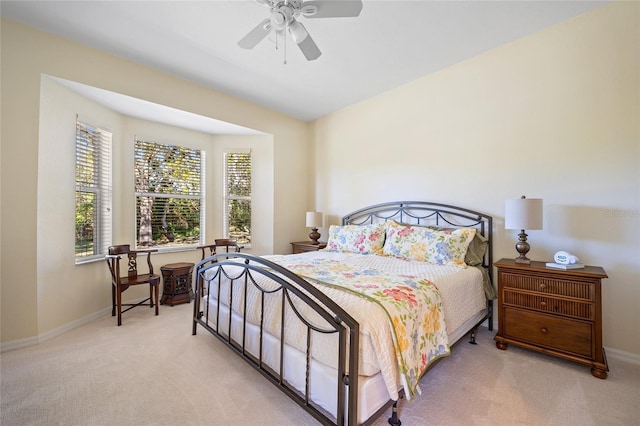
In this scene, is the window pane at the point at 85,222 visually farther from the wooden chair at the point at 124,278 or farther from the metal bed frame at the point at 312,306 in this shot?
the metal bed frame at the point at 312,306

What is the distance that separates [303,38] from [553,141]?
247 centimetres

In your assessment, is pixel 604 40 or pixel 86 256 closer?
pixel 604 40

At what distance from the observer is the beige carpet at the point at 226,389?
1620 millimetres

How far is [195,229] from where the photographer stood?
14.5 ft

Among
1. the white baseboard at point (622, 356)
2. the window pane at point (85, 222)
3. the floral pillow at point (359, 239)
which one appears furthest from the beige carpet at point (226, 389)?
the floral pillow at point (359, 239)

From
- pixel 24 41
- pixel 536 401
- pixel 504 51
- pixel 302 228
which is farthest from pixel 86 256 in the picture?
pixel 504 51

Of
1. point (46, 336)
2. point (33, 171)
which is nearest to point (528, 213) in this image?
point (33, 171)

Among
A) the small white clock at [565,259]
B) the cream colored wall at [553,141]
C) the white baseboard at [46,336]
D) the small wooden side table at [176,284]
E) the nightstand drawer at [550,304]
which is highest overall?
the cream colored wall at [553,141]

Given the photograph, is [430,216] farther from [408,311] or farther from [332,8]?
[332,8]

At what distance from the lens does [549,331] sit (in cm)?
220

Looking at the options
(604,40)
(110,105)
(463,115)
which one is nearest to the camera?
(604,40)

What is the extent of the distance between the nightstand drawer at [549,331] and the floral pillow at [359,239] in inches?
55.4

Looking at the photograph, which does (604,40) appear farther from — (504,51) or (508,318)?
(508,318)

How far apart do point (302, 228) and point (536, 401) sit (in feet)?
12.3
